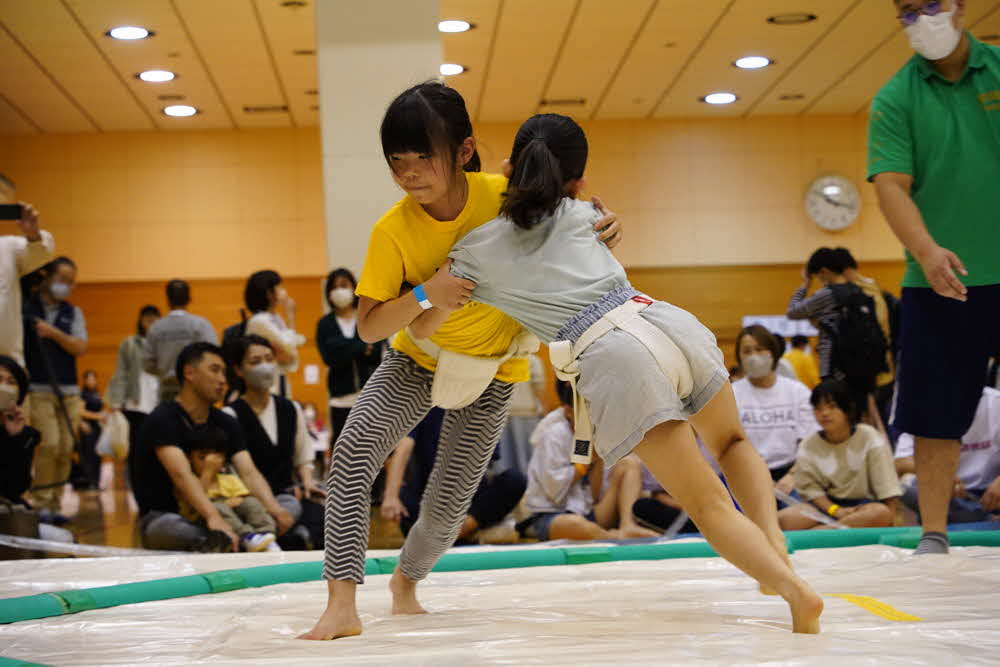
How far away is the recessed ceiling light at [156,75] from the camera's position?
8055 mm

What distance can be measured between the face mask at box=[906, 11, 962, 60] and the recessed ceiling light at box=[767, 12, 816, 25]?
4.92 m

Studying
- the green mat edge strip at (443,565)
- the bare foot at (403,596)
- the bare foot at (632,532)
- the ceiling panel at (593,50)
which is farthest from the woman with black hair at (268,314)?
the ceiling panel at (593,50)

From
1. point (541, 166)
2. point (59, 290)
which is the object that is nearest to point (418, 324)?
point (541, 166)

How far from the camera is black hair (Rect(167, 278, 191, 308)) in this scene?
18.2ft

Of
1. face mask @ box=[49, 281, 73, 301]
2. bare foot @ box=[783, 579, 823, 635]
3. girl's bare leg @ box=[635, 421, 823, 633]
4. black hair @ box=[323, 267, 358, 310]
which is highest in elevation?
face mask @ box=[49, 281, 73, 301]

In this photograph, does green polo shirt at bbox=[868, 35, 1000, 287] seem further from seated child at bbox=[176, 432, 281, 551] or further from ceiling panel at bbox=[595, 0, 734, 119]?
ceiling panel at bbox=[595, 0, 734, 119]

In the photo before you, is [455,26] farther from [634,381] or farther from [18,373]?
[634,381]

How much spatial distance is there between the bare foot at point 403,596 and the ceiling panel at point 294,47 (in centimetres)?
452

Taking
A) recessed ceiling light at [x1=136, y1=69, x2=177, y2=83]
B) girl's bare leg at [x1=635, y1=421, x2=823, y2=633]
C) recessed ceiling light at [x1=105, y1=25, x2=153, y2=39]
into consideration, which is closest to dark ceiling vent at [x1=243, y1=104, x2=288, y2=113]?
recessed ceiling light at [x1=136, y1=69, x2=177, y2=83]

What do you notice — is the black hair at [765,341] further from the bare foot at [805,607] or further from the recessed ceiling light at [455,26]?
the recessed ceiling light at [455,26]

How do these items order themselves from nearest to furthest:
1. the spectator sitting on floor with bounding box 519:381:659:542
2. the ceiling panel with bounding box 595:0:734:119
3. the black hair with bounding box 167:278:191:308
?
the spectator sitting on floor with bounding box 519:381:659:542, the black hair with bounding box 167:278:191:308, the ceiling panel with bounding box 595:0:734:119

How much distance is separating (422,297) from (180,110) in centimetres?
798

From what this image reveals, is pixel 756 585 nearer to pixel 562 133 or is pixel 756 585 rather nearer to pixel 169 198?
pixel 562 133

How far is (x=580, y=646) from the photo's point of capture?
64.7 inches
